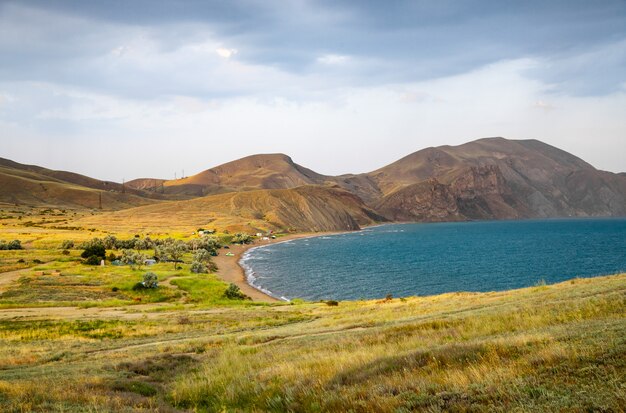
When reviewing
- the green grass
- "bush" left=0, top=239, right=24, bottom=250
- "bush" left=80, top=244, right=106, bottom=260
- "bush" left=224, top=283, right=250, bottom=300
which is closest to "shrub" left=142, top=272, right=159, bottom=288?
"bush" left=224, top=283, right=250, bottom=300

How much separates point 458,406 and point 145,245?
10728 centimetres

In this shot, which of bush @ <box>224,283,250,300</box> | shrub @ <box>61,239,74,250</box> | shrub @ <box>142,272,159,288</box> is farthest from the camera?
shrub @ <box>61,239,74,250</box>

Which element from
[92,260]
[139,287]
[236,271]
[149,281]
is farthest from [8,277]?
[236,271]

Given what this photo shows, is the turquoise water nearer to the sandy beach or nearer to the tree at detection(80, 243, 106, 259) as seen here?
the sandy beach

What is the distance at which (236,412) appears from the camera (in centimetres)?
927

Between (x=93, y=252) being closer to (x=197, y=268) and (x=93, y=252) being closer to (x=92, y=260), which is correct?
(x=92, y=260)

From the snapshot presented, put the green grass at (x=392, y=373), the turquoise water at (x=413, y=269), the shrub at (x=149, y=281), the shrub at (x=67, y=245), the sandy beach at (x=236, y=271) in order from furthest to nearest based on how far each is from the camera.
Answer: the shrub at (x=67, y=245), the turquoise water at (x=413, y=269), the sandy beach at (x=236, y=271), the shrub at (x=149, y=281), the green grass at (x=392, y=373)

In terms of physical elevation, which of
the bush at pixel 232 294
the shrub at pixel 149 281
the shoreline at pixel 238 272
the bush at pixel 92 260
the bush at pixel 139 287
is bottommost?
the shoreline at pixel 238 272

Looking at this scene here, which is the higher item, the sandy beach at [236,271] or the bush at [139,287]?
the bush at [139,287]

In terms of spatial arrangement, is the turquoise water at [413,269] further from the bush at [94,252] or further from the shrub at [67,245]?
the shrub at [67,245]

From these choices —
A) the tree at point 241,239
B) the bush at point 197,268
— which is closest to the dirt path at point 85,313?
the bush at point 197,268

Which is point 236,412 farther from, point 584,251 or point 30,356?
point 584,251

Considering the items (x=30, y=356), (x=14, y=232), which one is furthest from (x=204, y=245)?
(x=30, y=356)

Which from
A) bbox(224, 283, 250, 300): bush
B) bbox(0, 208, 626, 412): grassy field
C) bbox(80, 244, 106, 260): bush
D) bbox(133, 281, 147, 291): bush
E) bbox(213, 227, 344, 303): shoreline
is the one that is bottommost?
bbox(213, 227, 344, 303): shoreline
